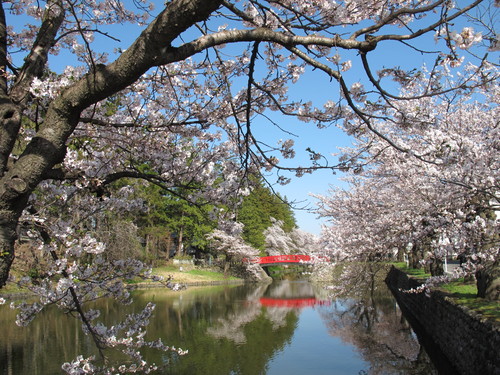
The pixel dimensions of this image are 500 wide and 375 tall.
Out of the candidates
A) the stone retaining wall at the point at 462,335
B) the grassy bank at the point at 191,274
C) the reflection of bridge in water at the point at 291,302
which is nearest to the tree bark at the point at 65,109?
the stone retaining wall at the point at 462,335

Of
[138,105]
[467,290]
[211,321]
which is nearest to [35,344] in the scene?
[211,321]

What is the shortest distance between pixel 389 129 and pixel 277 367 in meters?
10.6

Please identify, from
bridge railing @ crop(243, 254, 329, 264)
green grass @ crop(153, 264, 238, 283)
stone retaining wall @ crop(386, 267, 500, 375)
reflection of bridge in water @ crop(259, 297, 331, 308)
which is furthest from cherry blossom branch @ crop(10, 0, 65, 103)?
bridge railing @ crop(243, 254, 329, 264)

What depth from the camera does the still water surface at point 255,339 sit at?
9.55 meters

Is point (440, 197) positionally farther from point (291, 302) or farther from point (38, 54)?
point (291, 302)

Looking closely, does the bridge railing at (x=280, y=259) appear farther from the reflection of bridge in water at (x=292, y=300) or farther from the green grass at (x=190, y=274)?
the reflection of bridge in water at (x=292, y=300)

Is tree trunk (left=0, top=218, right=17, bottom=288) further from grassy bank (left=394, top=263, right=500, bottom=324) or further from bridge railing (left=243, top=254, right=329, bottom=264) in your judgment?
bridge railing (left=243, top=254, right=329, bottom=264)

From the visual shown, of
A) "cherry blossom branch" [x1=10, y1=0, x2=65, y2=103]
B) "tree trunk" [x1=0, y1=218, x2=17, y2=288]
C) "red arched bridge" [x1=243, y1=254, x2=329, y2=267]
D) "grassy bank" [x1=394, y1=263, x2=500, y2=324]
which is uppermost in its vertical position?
"cherry blossom branch" [x1=10, y1=0, x2=65, y2=103]

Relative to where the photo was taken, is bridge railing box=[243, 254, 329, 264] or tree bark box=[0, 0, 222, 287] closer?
tree bark box=[0, 0, 222, 287]

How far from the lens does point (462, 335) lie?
25.1ft

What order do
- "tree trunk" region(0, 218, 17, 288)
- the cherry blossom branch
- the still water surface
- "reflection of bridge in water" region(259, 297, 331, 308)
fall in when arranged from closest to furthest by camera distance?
"tree trunk" region(0, 218, 17, 288)
the cherry blossom branch
the still water surface
"reflection of bridge in water" region(259, 297, 331, 308)

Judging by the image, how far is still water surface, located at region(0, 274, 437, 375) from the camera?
955 centimetres

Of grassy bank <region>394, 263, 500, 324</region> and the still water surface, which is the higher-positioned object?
grassy bank <region>394, 263, 500, 324</region>

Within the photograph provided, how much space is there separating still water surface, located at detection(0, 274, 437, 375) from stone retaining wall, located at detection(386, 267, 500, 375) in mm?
693
